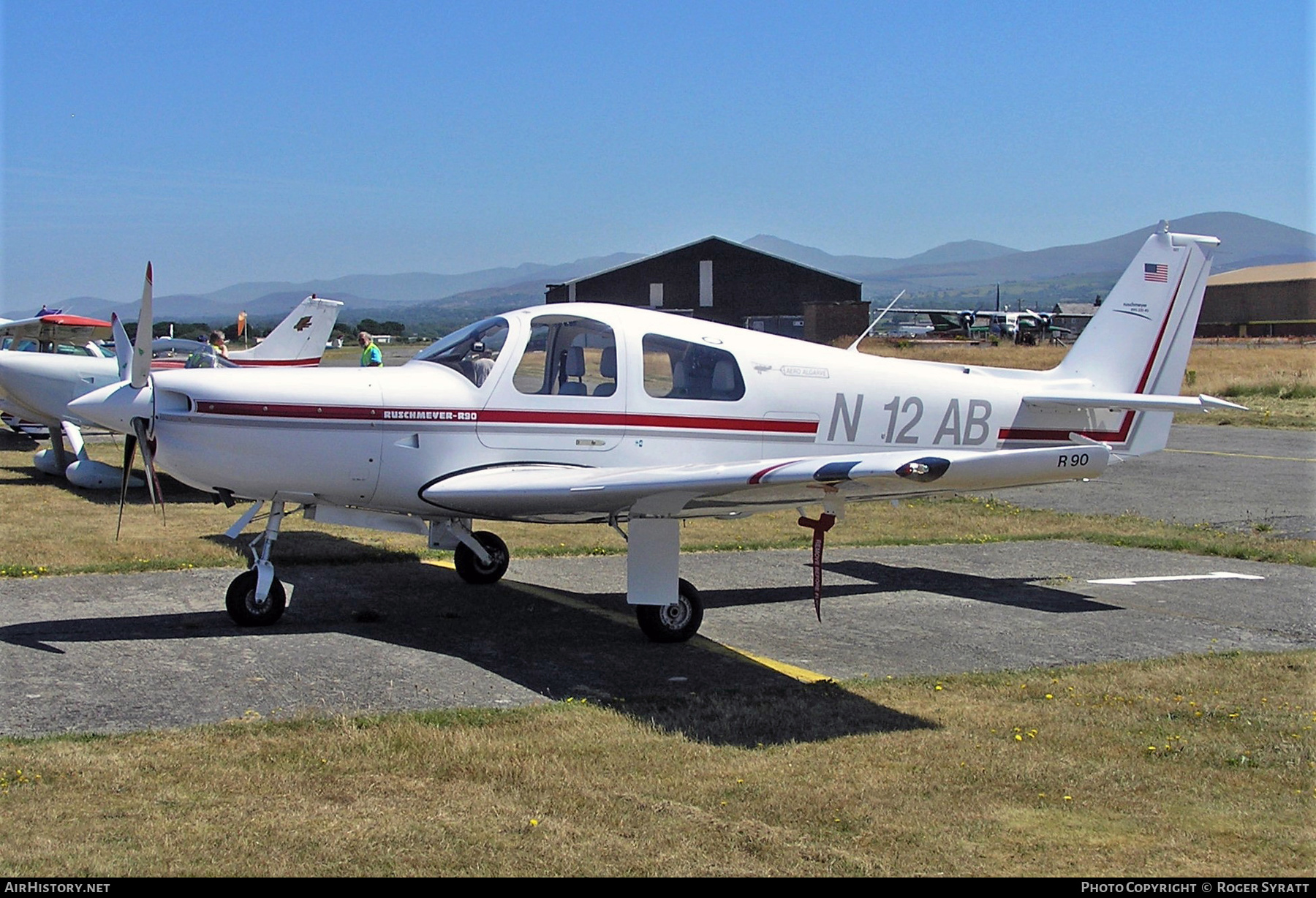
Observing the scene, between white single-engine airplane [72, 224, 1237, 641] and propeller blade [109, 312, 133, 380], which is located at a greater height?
propeller blade [109, 312, 133, 380]

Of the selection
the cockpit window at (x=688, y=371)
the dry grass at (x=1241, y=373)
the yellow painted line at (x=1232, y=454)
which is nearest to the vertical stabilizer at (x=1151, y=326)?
the cockpit window at (x=688, y=371)

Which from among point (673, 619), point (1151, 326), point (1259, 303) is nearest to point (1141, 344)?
point (1151, 326)

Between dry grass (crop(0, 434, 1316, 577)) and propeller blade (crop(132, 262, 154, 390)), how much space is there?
9.02ft

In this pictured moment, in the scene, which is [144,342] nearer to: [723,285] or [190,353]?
[190,353]

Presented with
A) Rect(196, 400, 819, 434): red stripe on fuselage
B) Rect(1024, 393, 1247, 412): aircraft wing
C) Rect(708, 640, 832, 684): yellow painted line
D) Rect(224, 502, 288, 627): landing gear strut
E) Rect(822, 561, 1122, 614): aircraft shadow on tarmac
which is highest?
Rect(1024, 393, 1247, 412): aircraft wing

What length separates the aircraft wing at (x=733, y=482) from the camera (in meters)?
6.14

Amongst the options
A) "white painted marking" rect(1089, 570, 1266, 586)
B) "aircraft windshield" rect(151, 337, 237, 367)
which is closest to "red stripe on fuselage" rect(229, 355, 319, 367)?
"aircraft windshield" rect(151, 337, 237, 367)

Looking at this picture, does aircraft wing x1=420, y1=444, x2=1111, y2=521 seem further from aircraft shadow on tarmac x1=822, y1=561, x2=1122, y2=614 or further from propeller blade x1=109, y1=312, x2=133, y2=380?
propeller blade x1=109, y1=312, x2=133, y2=380

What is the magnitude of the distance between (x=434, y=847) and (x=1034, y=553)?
A: 8777mm

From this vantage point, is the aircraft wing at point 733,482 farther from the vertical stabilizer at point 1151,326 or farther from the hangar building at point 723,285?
the hangar building at point 723,285

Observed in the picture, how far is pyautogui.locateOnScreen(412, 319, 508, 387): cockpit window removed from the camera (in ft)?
27.1

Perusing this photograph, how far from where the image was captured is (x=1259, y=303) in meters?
111

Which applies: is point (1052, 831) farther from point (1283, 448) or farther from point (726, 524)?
point (1283, 448)

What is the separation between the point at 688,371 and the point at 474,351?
4.94ft
